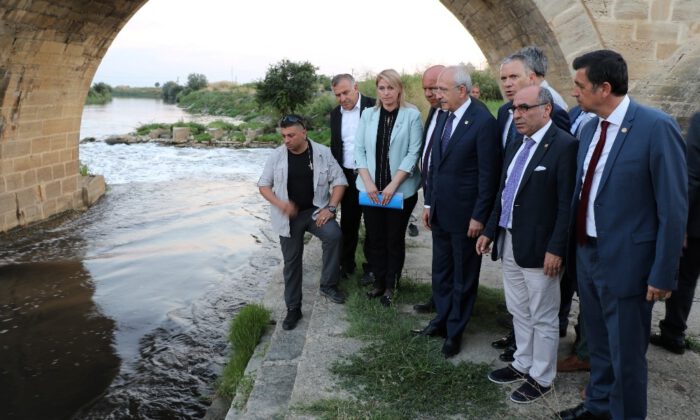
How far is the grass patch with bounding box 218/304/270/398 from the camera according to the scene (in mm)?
4125

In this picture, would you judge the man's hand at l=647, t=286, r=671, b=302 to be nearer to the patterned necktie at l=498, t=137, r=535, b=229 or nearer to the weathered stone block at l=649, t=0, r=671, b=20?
the patterned necktie at l=498, t=137, r=535, b=229

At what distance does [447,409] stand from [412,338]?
2.58 ft

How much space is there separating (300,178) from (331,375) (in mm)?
1659

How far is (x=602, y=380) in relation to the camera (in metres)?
2.68

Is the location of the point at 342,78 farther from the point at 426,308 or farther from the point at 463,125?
the point at 426,308

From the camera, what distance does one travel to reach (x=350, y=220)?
16.6ft

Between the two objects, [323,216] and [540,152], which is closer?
[540,152]

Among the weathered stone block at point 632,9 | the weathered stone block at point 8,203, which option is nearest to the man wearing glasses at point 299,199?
the weathered stone block at point 632,9

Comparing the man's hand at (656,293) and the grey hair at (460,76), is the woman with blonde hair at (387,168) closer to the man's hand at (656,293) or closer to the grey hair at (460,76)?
the grey hair at (460,76)

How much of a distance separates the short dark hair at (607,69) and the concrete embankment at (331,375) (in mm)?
1634

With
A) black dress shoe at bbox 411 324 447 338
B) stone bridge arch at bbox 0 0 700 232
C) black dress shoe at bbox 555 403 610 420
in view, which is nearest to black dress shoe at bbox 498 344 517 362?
black dress shoe at bbox 411 324 447 338

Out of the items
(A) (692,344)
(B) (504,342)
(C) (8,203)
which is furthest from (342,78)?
(C) (8,203)

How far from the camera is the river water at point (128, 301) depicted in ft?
14.1

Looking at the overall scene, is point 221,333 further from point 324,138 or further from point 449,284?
point 324,138
